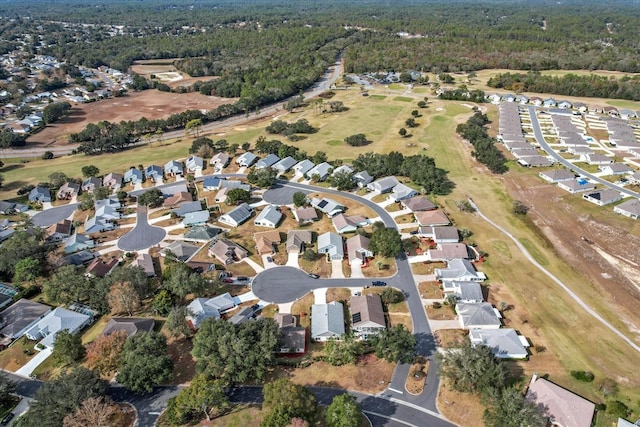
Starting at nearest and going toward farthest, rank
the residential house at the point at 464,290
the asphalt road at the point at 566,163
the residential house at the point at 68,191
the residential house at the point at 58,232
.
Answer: the residential house at the point at 464,290, the residential house at the point at 58,232, the asphalt road at the point at 566,163, the residential house at the point at 68,191

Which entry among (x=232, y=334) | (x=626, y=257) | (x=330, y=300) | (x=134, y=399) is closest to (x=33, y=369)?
(x=134, y=399)

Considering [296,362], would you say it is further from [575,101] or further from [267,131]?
[575,101]

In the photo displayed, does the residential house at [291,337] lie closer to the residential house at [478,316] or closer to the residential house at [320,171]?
the residential house at [478,316]

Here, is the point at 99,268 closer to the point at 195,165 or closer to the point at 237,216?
the point at 237,216

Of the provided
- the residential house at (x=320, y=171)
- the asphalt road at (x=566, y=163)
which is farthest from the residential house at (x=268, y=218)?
the asphalt road at (x=566, y=163)

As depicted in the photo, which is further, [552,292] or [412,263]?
[412,263]

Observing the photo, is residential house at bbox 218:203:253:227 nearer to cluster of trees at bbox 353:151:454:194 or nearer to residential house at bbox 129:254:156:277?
residential house at bbox 129:254:156:277

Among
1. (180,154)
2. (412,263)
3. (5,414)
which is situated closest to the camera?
(5,414)
